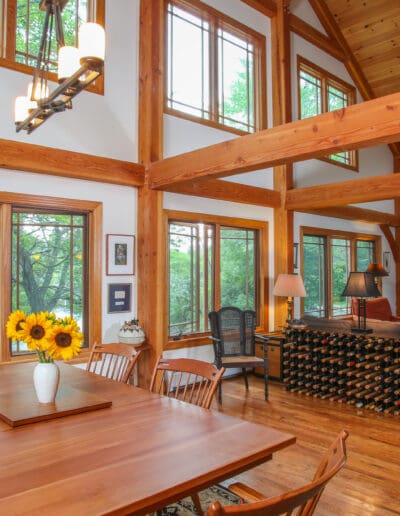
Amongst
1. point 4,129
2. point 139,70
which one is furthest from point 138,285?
point 139,70

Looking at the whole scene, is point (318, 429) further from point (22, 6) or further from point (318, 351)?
point (22, 6)

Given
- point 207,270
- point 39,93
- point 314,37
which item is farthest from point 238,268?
point 314,37

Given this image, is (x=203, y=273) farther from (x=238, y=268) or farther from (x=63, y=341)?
(x=63, y=341)

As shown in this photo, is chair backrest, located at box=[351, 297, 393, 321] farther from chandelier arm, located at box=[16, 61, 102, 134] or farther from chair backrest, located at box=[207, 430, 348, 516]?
chair backrest, located at box=[207, 430, 348, 516]

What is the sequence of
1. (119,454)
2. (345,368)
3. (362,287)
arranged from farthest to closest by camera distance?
(345,368)
(362,287)
(119,454)

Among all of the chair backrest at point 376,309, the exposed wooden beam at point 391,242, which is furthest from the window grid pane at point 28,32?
the exposed wooden beam at point 391,242

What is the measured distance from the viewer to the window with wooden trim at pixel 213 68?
5441 millimetres

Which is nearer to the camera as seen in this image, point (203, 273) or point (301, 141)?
point (301, 141)

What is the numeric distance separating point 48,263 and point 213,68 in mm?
3413

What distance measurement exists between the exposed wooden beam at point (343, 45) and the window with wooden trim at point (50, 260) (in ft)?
18.0

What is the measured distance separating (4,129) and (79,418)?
2.86 m

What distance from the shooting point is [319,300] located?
24.7 feet

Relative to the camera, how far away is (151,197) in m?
4.75

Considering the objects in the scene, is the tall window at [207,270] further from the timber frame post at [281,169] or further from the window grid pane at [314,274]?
the window grid pane at [314,274]
